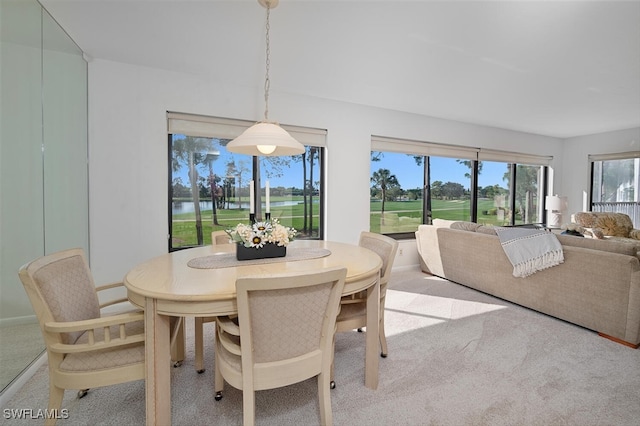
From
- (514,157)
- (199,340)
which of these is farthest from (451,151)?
(199,340)

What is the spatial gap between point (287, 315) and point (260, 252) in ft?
2.32

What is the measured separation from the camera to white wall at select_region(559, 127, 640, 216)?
5.36 m

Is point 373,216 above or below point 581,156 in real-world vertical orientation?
below

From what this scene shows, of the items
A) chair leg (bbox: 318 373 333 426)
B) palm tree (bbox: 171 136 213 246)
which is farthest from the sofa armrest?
chair leg (bbox: 318 373 333 426)

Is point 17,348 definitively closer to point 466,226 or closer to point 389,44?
point 389,44

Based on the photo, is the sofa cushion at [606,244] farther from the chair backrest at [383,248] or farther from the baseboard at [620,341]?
the chair backrest at [383,248]

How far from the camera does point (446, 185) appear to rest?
5059 mm

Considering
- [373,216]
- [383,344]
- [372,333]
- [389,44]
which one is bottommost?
[383,344]

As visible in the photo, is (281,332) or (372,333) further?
(372,333)

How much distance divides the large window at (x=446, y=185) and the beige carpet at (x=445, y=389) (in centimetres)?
231

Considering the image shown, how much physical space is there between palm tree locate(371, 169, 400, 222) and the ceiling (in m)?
1.11

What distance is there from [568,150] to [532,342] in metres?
5.59

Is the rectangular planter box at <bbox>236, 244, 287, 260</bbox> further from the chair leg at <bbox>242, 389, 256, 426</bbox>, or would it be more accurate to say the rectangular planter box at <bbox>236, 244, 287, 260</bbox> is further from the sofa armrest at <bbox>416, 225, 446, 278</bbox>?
the sofa armrest at <bbox>416, 225, 446, 278</bbox>

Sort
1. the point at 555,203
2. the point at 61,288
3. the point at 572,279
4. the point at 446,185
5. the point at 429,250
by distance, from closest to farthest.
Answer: the point at 61,288 < the point at 572,279 < the point at 429,250 < the point at 446,185 < the point at 555,203
